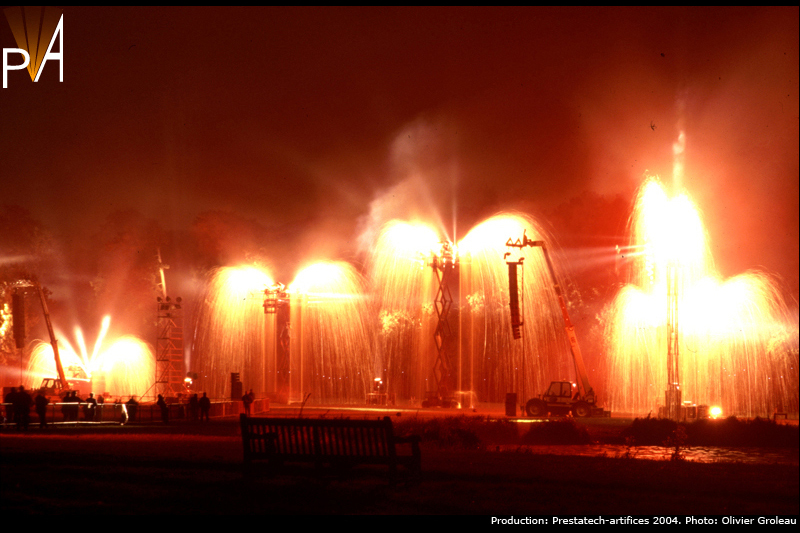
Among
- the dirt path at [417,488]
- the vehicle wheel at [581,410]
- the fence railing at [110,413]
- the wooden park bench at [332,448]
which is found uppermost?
the wooden park bench at [332,448]

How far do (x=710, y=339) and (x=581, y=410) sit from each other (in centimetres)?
927

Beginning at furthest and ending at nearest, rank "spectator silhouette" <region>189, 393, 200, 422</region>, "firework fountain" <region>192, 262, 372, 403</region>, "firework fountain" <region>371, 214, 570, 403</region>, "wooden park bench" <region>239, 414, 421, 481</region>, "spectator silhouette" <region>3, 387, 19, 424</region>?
1. "firework fountain" <region>192, 262, 372, 403</region>
2. "firework fountain" <region>371, 214, 570, 403</region>
3. "spectator silhouette" <region>189, 393, 200, 422</region>
4. "spectator silhouette" <region>3, 387, 19, 424</region>
5. "wooden park bench" <region>239, 414, 421, 481</region>

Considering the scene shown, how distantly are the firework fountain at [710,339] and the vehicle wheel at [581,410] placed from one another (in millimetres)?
3623

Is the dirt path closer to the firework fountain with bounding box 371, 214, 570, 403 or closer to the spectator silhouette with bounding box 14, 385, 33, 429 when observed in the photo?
the spectator silhouette with bounding box 14, 385, 33, 429

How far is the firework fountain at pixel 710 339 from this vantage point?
38.3 meters

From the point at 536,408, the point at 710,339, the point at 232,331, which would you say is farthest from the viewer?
the point at 232,331

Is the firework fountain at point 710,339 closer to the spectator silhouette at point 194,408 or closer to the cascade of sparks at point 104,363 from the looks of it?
the spectator silhouette at point 194,408

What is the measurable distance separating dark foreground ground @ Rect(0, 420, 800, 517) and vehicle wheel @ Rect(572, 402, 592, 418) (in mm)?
24775

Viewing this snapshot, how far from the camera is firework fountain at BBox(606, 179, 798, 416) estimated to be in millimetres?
38344

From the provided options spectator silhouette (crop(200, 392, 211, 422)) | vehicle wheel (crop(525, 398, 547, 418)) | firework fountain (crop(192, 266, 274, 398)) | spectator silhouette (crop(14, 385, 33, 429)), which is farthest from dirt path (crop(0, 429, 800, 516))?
firework fountain (crop(192, 266, 274, 398))

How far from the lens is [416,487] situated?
1082 centimetres

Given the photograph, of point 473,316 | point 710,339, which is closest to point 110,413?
point 710,339

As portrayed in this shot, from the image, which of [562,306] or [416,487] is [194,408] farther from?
[416,487]

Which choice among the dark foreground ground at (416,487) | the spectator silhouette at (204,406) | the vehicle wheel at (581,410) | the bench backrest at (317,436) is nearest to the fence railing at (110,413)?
the spectator silhouette at (204,406)
